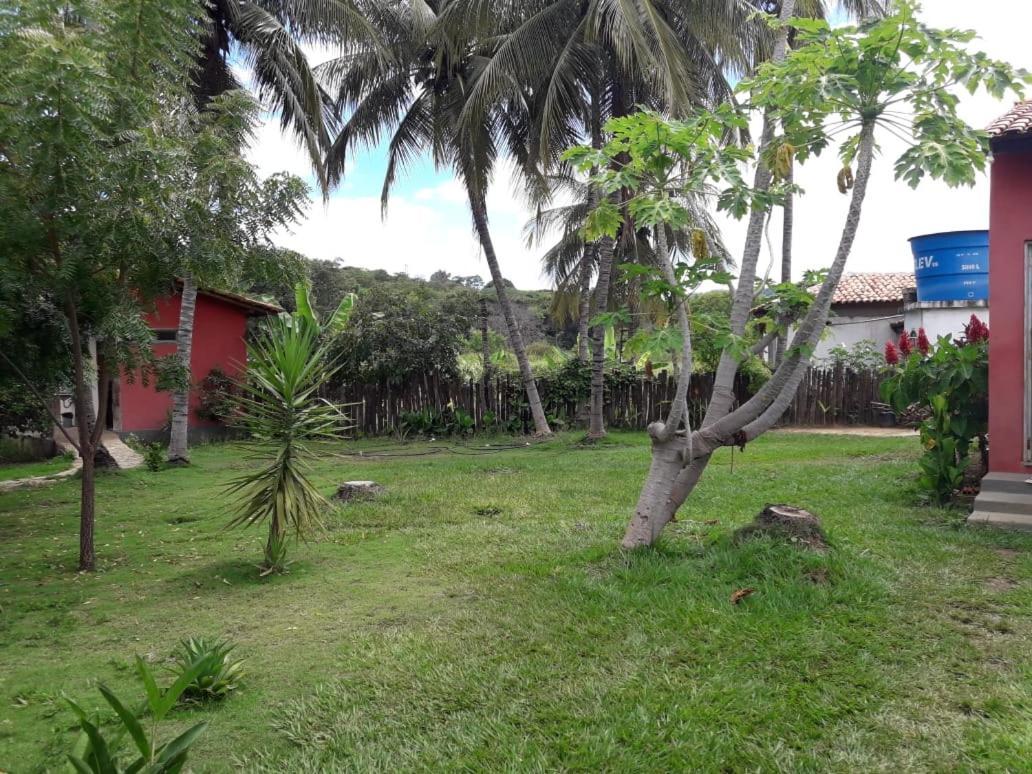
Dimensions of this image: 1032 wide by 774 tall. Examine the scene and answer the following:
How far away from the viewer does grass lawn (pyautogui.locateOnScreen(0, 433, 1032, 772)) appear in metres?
3.00

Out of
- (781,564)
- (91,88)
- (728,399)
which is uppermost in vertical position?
(91,88)

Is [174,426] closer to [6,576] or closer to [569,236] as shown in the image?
[6,576]

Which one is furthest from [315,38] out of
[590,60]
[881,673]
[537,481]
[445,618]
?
[881,673]

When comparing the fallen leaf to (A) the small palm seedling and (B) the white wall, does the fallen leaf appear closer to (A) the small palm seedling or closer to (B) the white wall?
(A) the small palm seedling

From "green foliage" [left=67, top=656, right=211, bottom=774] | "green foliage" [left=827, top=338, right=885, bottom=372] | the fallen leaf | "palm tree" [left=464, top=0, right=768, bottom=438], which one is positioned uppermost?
"palm tree" [left=464, top=0, right=768, bottom=438]

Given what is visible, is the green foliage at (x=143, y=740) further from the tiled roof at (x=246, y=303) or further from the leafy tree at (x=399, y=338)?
the tiled roof at (x=246, y=303)

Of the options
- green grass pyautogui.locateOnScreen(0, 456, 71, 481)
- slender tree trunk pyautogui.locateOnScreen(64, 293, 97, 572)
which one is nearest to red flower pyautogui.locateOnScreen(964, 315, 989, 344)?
slender tree trunk pyautogui.locateOnScreen(64, 293, 97, 572)

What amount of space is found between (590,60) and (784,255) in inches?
251

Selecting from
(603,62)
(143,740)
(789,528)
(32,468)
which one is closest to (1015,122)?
(789,528)

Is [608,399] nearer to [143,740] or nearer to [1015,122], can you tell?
[1015,122]

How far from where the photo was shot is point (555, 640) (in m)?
3.98

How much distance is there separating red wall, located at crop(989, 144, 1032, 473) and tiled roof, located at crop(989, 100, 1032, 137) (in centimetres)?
24

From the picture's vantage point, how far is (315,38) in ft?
46.2

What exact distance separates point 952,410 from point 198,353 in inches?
560
